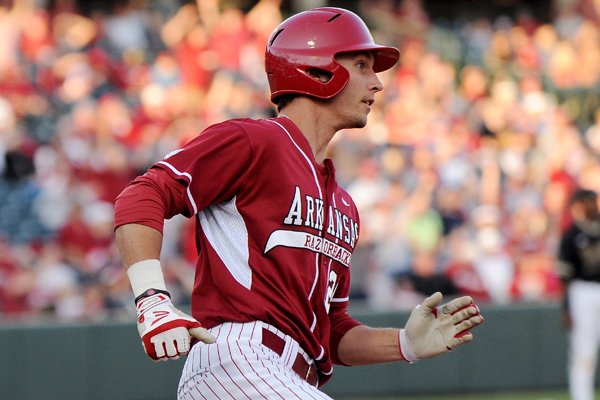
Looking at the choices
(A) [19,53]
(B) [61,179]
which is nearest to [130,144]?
(B) [61,179]

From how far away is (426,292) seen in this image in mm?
11797

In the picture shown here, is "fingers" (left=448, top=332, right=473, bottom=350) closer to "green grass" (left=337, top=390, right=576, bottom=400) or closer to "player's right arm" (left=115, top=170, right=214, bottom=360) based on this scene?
"player's right arm" (left=115, top=170, right=214, bottom=360)

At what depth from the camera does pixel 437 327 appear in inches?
167

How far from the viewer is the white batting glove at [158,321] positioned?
3354 mm

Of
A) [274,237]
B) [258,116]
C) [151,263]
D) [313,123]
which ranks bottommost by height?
[151,263]

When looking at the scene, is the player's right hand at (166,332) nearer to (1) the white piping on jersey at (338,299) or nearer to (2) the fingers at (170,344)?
(2) the fingers at (170,344)

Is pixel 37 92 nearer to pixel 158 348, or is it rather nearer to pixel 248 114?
pixel 248 114

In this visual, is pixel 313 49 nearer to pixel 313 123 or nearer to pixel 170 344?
pixel 313 123

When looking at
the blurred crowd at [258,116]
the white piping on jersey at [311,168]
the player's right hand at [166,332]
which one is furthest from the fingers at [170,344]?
the blurred crowd at [258,116]

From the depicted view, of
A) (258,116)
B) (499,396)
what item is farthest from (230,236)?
(258,116)

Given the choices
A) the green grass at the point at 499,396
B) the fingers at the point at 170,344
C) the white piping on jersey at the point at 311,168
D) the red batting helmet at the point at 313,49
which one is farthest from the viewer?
the green grass at the point at 499,396

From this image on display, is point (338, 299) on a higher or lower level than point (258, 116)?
lower

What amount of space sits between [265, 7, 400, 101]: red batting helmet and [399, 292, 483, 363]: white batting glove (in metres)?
0.87

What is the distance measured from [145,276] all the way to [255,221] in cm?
52
